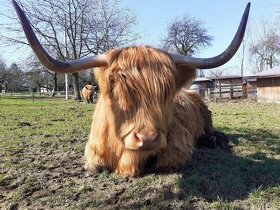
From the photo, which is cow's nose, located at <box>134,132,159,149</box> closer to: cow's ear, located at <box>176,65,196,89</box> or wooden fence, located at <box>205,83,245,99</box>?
cow's ear, located at <box>176,65,196,89</box>

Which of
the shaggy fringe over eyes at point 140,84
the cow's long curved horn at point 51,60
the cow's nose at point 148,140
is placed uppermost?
the cow's long curved horn at point 51,60

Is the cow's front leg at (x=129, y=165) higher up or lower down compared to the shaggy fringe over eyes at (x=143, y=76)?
lower down

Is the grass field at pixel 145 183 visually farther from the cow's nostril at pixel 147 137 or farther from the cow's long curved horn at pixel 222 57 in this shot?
the cow's long curved horn at pixel 222 57

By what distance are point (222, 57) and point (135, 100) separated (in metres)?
1.09

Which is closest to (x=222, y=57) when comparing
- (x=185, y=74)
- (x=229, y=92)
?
(x=185, y=74)

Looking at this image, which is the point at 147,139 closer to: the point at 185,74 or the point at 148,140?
the point at 148,140

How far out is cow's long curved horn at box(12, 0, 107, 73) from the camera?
8.78ft

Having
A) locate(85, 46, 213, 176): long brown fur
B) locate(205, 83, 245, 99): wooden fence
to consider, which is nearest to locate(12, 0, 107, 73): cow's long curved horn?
locate(85, 46, 213, 176): long brown fur

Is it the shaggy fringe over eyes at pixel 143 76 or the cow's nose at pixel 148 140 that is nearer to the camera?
the cow's nose at pixel 148 140

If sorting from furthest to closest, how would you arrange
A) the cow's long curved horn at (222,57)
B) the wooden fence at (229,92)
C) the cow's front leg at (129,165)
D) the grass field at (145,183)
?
the wooden fence at (229,92), the cow's front leg at (129,165), the cow's long curved horn at (222,57), the grass field at (145,183)

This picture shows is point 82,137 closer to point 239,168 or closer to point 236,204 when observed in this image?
point 239,168

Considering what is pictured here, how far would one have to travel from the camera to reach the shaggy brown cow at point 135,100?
2900mm

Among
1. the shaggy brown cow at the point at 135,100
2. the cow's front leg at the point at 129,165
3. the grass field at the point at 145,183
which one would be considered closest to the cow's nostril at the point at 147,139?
the shaggy brown cow at the point at 135,100

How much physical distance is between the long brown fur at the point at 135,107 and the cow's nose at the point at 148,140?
0.06 m
